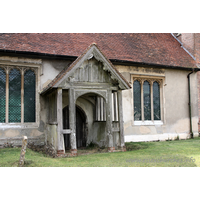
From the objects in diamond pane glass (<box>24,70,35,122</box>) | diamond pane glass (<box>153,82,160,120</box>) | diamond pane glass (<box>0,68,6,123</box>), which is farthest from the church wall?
diamond pane glass (<box>0,68,6,123</box>)

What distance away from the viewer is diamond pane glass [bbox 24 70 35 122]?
11102 millimetres

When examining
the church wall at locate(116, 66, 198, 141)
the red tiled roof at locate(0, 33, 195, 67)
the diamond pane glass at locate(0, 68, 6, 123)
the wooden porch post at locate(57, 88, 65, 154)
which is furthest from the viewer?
the church wall at locate(116, 66, 198, 141)

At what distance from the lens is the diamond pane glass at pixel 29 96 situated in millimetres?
11102

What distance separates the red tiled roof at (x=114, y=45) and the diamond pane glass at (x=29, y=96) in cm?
126

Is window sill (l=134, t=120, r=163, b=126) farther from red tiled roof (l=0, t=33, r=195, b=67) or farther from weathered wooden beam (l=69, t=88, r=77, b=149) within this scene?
weathered wooden beam (l=69, t=88, r=77, b=149)

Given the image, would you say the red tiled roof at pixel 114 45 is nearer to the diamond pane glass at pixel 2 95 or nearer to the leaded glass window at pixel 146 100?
the diamond pane glass at pixel 2 95

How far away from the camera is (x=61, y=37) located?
42.0ft

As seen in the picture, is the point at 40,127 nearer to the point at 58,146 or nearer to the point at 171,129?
the point at 58,146

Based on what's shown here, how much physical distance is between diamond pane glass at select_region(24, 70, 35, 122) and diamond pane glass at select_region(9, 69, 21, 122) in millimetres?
276

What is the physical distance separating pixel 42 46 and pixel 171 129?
889cm

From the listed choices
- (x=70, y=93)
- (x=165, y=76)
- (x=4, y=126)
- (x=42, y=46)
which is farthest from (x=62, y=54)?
(x=165, y=76)

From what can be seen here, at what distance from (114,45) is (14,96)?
6450 millimetres

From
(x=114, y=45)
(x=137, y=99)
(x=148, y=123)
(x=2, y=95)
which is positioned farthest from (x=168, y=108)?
(x=2, y=95)

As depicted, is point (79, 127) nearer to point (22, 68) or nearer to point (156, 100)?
point (22, 68)
